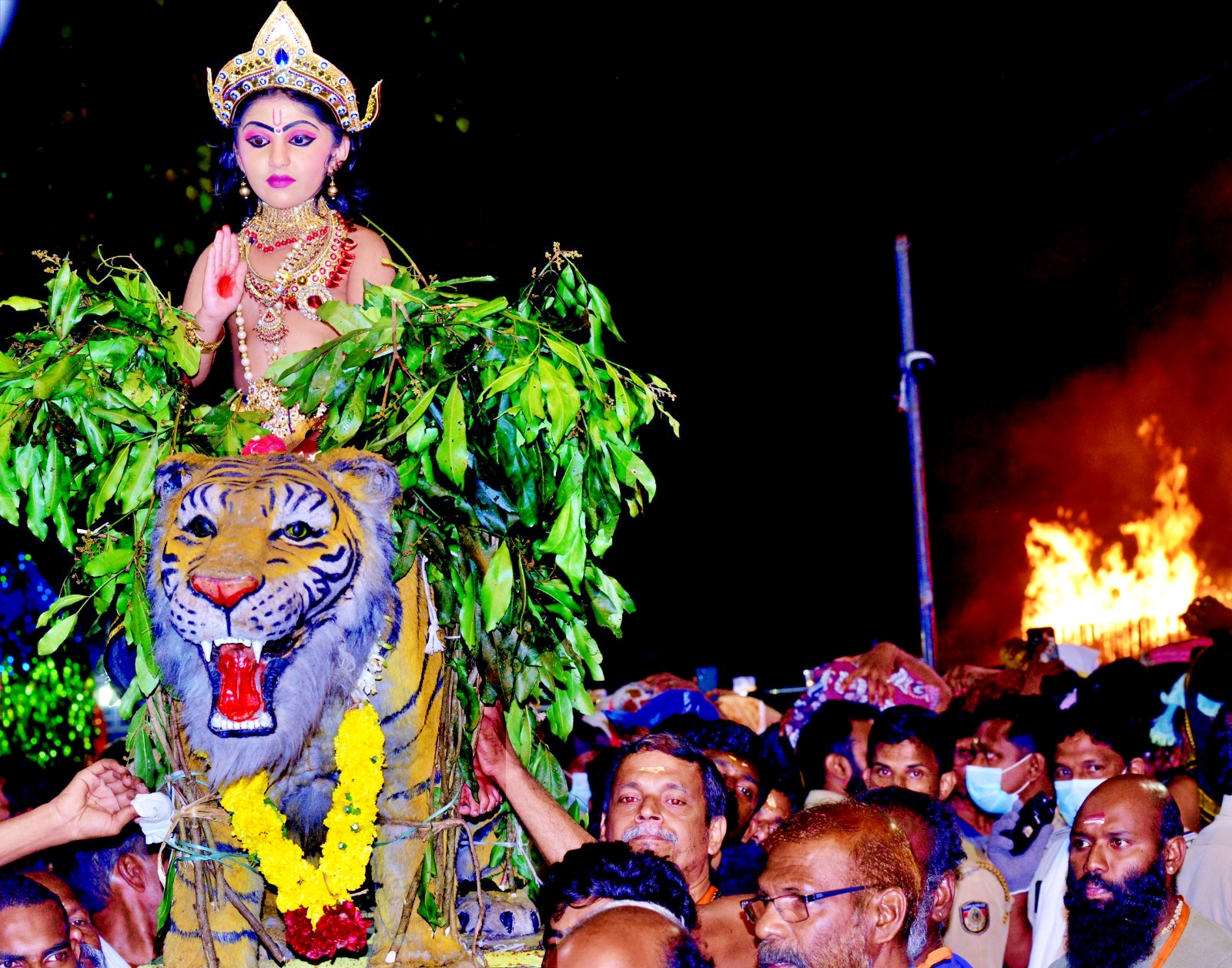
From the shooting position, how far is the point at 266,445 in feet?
11.6

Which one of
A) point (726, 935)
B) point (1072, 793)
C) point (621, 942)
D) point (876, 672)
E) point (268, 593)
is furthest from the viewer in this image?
point (876, 672)

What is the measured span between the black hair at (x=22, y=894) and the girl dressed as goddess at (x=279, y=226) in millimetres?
1491

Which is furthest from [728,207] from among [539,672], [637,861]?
[637,861]

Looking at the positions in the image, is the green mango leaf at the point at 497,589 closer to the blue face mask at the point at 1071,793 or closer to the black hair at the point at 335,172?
the black hair at the point at 335,172

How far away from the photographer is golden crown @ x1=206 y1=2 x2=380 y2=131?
3816 millimetres

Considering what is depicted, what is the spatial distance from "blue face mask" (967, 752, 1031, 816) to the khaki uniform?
49.9 inches

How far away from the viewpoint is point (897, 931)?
3.14 metres

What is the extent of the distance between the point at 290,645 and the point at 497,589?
546mm

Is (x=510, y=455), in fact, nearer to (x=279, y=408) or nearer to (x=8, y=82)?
(x=279, y=408)

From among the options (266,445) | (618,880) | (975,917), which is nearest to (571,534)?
(266,445)

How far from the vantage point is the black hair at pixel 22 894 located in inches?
151

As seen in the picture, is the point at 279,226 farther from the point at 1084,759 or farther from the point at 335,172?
the point at 1084,759

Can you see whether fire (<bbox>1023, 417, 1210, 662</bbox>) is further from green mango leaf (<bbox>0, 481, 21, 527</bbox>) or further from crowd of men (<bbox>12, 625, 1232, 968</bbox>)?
green mango leaf (<bbox>0, 481, 21, 527</bbox>)

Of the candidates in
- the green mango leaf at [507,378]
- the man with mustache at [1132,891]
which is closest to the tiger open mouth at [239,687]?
the green mango leaf at [507,378]
